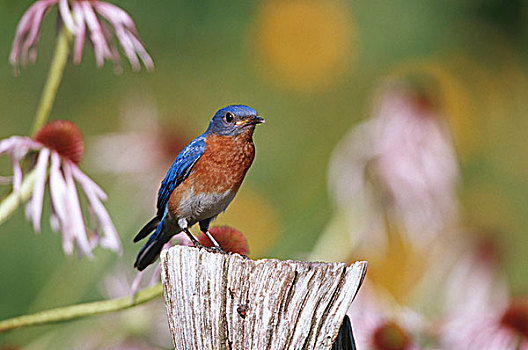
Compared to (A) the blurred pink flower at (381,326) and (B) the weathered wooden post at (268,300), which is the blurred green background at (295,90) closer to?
(A) the blurred pink flower at (381,326)

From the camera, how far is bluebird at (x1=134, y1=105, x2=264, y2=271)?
2516mm

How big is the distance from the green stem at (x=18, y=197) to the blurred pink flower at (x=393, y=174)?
4.70ft

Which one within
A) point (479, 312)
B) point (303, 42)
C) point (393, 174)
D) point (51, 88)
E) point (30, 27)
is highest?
point (30, 27)

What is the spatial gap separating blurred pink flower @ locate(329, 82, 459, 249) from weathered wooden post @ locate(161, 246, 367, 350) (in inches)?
62.8

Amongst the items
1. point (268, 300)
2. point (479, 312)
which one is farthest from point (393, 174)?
point (268, 300)

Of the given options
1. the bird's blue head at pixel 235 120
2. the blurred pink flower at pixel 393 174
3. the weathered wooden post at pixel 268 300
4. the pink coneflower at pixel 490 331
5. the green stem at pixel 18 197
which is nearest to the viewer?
the weathered wooden post at pixel 268 300

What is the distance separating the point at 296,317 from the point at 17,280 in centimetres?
423

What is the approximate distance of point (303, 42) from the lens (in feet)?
26.2

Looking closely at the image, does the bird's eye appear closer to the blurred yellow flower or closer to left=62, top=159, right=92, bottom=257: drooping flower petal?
left=62, top=159, right=92, bottom=257: drooping flower petal

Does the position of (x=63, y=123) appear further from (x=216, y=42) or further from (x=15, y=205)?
(x=216, y=42)

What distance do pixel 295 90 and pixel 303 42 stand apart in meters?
0.64

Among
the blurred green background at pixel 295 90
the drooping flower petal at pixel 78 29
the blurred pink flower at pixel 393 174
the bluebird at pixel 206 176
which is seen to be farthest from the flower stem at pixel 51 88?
the blurred green background at pixel 295 90

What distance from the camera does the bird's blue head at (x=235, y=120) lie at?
2496 mm

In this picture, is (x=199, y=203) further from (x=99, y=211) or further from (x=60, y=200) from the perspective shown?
(x=60, y=200)
